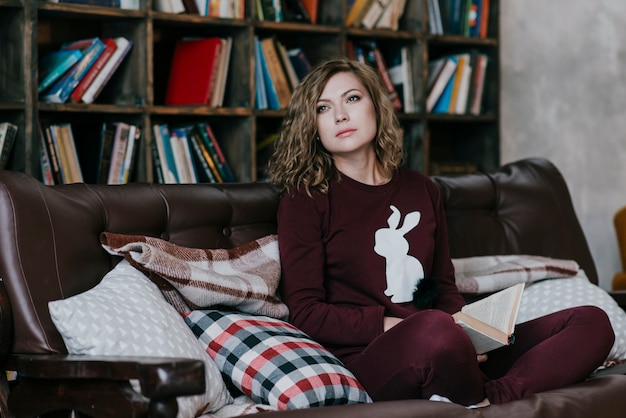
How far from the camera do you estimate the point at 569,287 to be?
103 inches

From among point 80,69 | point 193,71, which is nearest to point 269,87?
point 193,71

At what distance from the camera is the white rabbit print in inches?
92.0

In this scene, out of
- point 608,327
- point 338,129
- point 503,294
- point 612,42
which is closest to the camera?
point 503,294

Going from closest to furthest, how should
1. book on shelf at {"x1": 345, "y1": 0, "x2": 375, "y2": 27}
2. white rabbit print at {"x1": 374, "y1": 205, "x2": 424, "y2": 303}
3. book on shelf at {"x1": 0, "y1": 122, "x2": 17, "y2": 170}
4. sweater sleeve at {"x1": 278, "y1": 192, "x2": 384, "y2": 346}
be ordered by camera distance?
sweater sleeve at {"x1": 278, "y1": 192, "x2": 384, "y2": 346}
white rabbit print at {"x1": 374, "y1": 205, "x2": 424, "y2": 303}
book on shelf at {"x1": 0, "y1": 122, "x2": 17, "y2": 170}
book on shelf at {"x1": 345, "y1": 0, "x2": 375, "y2": 27}

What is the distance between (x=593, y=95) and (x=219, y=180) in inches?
64.7

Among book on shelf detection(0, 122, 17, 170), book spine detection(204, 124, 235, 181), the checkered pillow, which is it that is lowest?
the checkered pillow

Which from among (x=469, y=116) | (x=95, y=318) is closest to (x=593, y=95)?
(x=469, y=116)

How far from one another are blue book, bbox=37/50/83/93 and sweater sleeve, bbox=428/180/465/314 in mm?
1259

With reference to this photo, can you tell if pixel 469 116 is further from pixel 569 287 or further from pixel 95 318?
pixel 95 318

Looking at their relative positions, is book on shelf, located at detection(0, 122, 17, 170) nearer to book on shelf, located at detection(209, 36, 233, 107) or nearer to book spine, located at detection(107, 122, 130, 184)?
book spine, located at detection(107, 122, 130, 184)

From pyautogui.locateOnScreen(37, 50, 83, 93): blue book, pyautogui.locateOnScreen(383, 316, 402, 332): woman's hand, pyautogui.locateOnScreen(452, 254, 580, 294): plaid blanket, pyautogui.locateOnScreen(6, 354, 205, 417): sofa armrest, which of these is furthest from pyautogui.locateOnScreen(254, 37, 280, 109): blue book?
pyautogui.locateOnScreen(6, 354, 205, 417): sofa armrest

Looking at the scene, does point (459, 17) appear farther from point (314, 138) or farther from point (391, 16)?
point (314, 138)

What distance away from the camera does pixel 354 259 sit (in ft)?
7.63

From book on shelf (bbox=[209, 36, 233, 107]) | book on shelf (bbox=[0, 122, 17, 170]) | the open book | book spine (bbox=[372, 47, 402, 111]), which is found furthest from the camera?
book spine (bbox=[372, 47, 402, 111])
